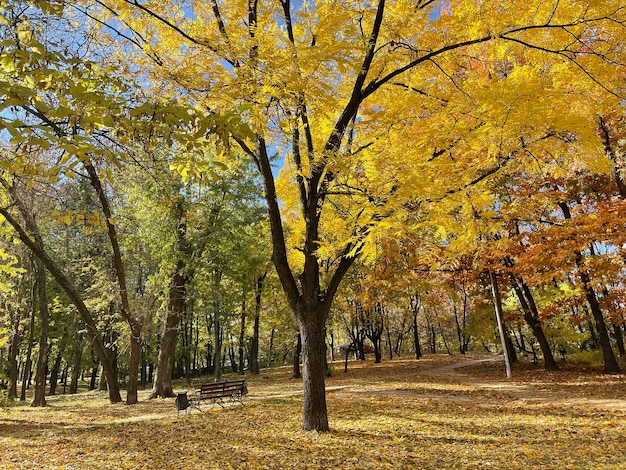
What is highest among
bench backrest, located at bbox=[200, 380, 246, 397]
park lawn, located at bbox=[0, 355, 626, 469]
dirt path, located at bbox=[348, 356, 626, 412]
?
bench backrest, located at bbox=[200, 380, 246, 397]

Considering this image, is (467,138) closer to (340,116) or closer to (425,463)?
(340,116)

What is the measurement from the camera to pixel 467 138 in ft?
18.4

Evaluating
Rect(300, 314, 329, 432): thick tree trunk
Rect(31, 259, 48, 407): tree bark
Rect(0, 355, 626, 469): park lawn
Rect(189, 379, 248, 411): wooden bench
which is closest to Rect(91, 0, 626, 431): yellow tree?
Rect(300, 314, 329, 432): thick tree trunk

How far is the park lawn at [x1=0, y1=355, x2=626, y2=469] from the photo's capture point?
508 centimetres

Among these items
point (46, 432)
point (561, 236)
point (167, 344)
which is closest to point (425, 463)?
point (46, 432)


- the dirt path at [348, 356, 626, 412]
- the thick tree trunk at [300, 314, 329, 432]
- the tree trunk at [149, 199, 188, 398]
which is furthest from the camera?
the tree trunk at [149, 199, 188, 398]

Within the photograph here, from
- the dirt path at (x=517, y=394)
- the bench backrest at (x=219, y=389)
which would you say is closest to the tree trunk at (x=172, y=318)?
the bench backrest at (x=219, y=389)

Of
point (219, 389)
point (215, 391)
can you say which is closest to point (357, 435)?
point (215, 391)

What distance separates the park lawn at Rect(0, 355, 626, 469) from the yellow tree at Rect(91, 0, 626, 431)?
3.45 feet

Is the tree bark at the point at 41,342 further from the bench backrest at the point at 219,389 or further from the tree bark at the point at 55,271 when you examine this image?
the bench backrest at the point at 219,389

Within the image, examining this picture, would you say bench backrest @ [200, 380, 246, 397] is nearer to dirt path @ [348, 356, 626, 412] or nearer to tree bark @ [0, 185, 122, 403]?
dirt path @ [348, 356, 626, 412]

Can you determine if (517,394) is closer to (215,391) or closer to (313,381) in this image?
(313,381)

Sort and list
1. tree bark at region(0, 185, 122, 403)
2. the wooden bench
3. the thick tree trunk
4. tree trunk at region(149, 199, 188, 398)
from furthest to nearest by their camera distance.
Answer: tree trunk at region(149, 199, 188, 398) → tree bark at region(0, 185, 122, 403) → the wooden bench → the thick tree trunk

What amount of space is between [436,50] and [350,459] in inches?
232
